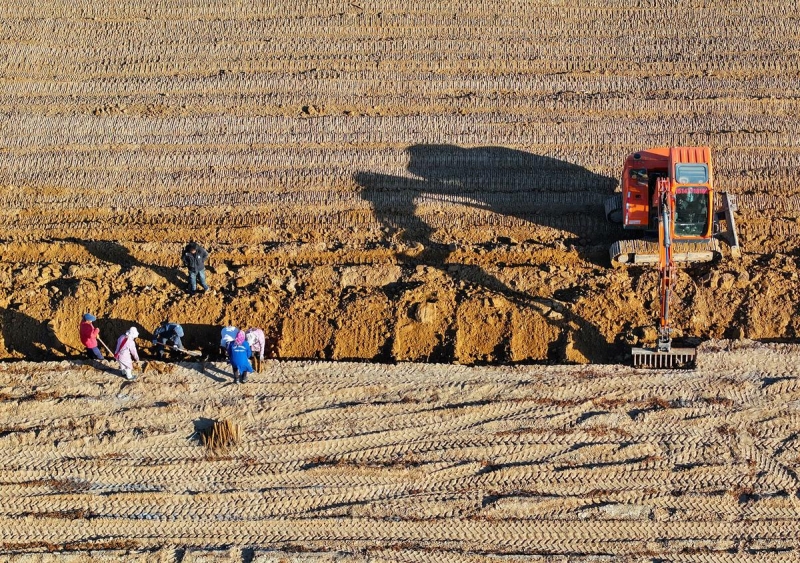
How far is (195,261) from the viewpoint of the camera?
44.3 ft

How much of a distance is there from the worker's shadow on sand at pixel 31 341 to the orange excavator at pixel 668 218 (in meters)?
8.88

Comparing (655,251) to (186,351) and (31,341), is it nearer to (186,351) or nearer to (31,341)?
(186,351)

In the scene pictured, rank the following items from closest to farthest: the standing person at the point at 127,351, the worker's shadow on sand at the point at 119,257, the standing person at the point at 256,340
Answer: the standing person at the point at 127,351 → the standing person at the point at 256,340 → the worker's shadow on sand at the point at 119,257

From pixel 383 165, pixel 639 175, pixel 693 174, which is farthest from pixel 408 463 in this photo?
pixel 693 174

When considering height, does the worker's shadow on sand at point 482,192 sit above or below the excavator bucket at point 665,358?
above

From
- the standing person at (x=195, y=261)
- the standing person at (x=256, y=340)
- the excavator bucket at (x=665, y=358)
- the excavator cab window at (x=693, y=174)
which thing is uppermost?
the excavator cab window at (x=693, y=174)

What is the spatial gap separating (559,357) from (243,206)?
230 inches

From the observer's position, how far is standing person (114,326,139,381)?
12.9m

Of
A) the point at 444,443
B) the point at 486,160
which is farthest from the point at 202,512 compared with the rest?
the point at 486,160

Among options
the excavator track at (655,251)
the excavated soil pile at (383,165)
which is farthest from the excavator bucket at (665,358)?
the excavator track at (655,251)

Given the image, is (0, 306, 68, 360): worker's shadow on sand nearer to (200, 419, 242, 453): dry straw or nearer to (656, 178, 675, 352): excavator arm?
(200, 419, 242, 453): dry straw

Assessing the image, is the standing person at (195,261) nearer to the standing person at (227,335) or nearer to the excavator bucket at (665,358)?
the standing person at (227,335)

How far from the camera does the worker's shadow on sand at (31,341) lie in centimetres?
1386

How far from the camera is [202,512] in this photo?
12266mm
